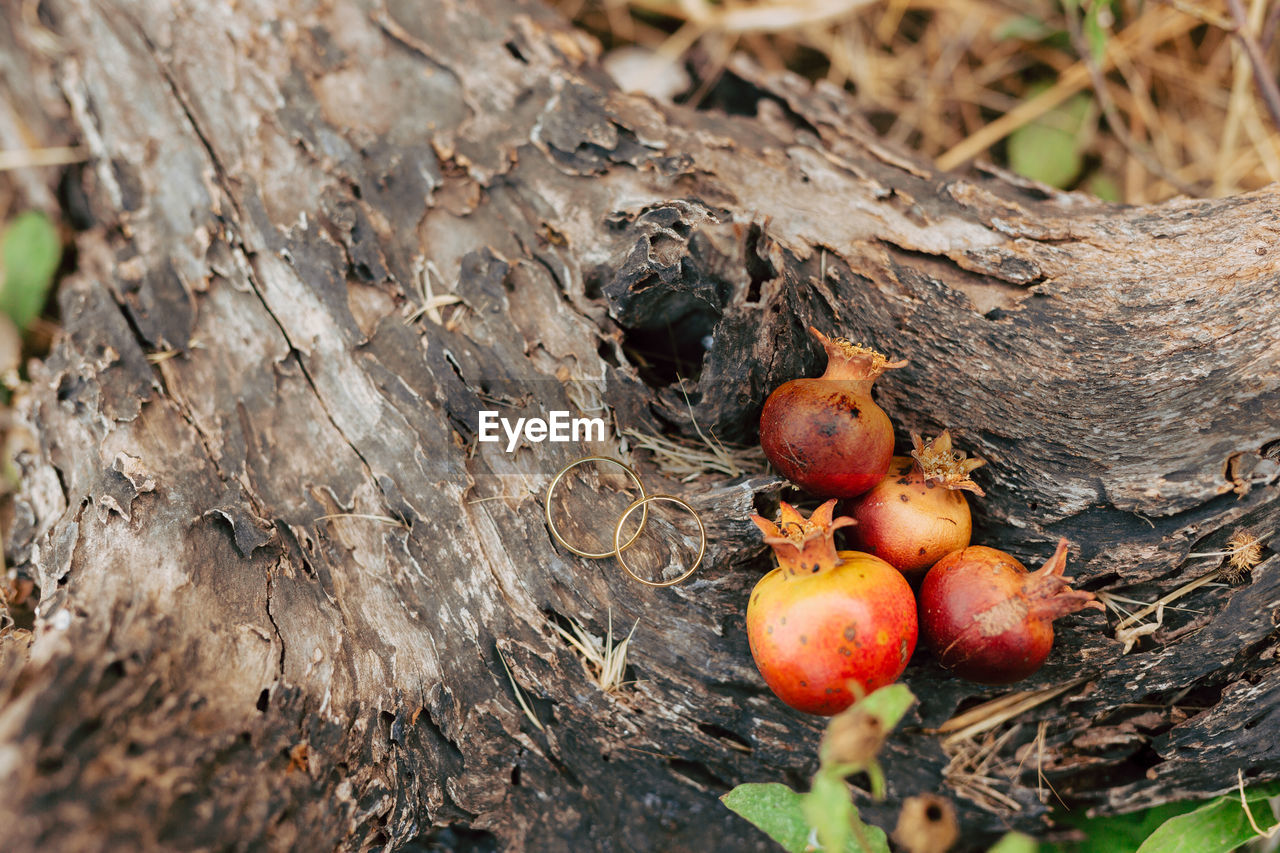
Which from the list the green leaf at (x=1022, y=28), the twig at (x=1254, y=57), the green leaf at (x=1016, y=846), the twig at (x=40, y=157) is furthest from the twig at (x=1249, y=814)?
the twig at (x=40, y=157)

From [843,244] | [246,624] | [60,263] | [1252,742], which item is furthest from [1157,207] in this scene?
[60,263]

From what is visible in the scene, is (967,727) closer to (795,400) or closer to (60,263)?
(795,400)

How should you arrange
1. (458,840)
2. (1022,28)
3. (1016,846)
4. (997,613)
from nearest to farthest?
(1016,846), (997,613), (458,840), (1022,28)

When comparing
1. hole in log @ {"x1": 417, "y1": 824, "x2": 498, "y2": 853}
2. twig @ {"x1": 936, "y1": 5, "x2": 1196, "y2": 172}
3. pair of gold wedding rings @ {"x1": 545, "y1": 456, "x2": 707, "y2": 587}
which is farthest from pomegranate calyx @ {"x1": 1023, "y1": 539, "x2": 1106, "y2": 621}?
twig @ {"x1": 936, "y1": 5, "x2": 1196, "y2": 172}

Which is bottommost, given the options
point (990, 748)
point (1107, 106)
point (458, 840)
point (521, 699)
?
point (458, 840)

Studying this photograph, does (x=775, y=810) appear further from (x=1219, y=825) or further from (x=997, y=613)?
(x=1219, y=825)

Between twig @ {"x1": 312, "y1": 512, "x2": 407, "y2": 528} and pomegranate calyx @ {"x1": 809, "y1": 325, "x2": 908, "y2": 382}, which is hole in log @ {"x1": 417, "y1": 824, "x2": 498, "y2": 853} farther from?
pomegranate calyx @ {"x1": 809, "y1": 325, "x2": 908, "y2": 382}

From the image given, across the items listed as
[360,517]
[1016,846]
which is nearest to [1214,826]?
[1016,846]

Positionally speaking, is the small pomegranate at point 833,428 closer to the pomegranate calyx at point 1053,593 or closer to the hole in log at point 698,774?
the pomegranate calyx at point 1053,593
